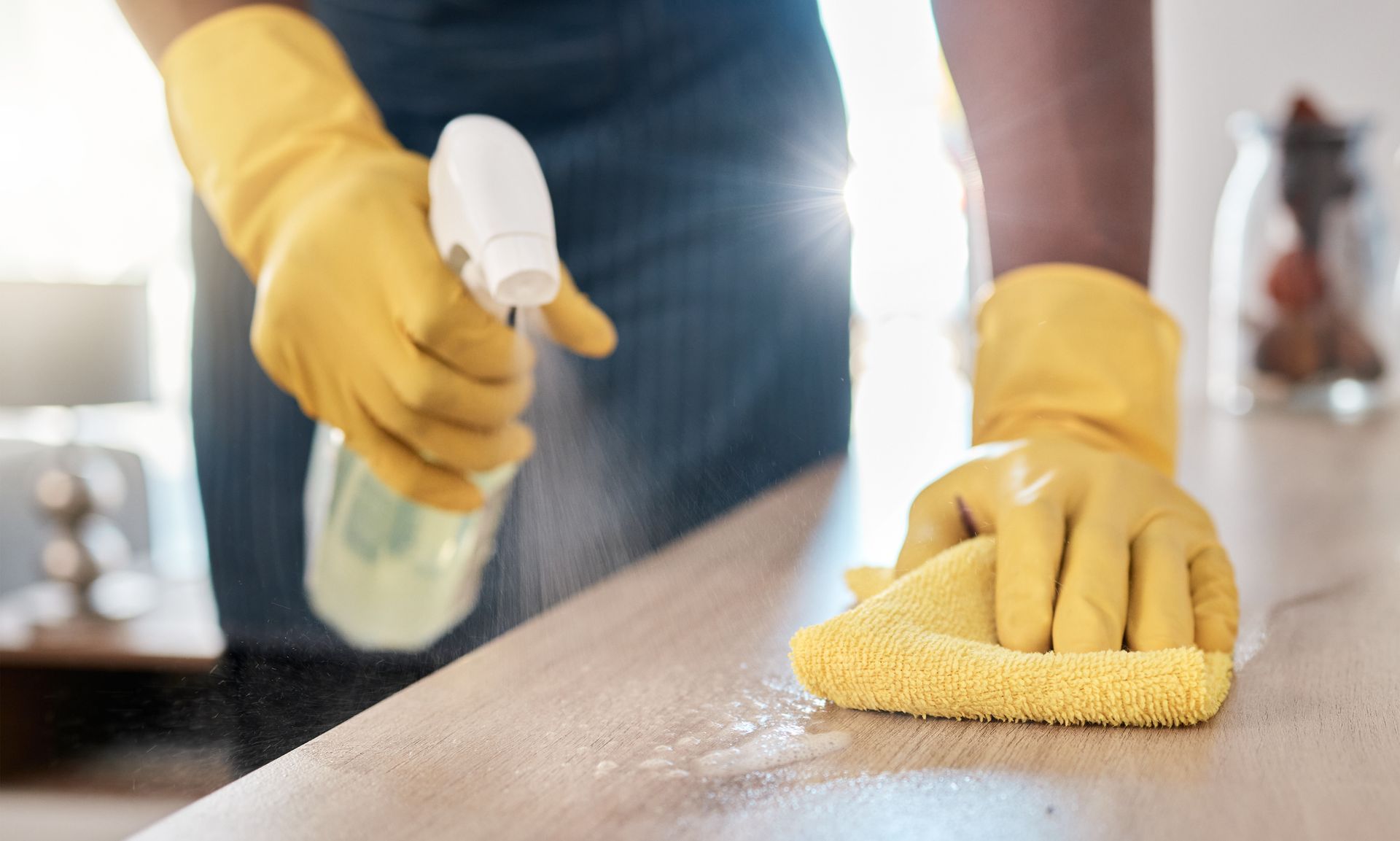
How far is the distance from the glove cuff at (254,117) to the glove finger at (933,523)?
29 cm

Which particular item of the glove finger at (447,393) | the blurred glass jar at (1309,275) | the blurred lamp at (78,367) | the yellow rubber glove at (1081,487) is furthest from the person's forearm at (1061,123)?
the blurred glass jar at (1309,275)

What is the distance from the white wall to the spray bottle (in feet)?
3.27

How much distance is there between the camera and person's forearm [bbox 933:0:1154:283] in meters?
0.53

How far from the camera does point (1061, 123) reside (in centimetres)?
55

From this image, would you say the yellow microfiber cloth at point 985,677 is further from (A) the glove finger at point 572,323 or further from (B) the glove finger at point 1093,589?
(A) the glove finger at point 572,323

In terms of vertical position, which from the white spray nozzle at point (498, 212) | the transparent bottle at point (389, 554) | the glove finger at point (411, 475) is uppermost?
the white spray nozzle at point (498, 212)

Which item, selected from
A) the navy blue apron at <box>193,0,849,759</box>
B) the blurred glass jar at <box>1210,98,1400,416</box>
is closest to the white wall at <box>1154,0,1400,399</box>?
the blurred glass jar at <box>1210,98,1400,416</box>

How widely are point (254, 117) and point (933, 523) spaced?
0.34 m

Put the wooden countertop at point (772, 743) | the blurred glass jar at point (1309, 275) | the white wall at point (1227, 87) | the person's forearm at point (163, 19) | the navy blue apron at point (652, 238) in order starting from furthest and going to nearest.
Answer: the white wall at point (1227, 87)
the blurred glass jar at point (1309, 275)
the navy blue apron at point (652, 238)
the person's forearm at point (163, 19)
the wooden countertop at point (772, 743)

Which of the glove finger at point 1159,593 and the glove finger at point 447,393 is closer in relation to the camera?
the glove finger at point 1159,593

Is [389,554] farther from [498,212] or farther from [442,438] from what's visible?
[498,212]

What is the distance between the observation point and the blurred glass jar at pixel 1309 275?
3.56 feet

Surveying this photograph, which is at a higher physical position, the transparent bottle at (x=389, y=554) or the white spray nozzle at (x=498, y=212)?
the white spray nozzle at (x=498, y=212)

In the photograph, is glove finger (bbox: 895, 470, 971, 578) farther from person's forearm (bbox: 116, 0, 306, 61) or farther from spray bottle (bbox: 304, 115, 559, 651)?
person's forearm (bbox: 116, 0, 306, 61)
